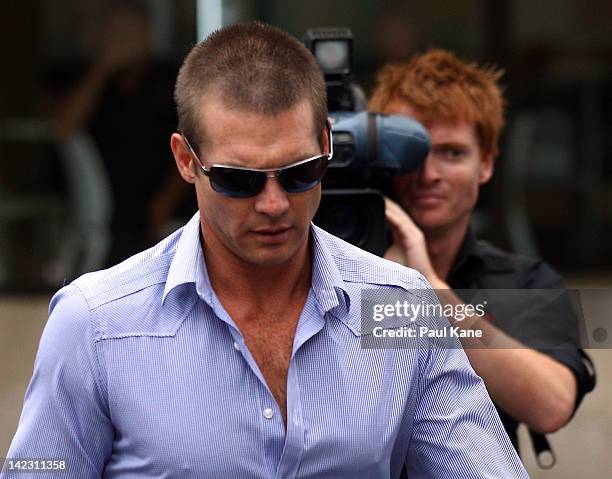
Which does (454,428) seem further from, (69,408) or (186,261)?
(69,408)

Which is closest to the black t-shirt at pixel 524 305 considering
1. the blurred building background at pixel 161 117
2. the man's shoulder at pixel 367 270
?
the man's shoulder at pixel 367 270

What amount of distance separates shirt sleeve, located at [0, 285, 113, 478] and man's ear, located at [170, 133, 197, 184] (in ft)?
1.20

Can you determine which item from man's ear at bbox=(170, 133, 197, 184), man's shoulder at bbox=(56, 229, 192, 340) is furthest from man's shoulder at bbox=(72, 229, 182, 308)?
man's ear at bbox=(170, 133, 197, 184)

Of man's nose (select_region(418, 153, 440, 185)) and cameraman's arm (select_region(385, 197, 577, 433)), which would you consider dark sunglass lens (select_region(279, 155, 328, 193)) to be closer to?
cameraman's arm (select_region(385, 197, 577, 433))

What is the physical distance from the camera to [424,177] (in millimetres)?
3471

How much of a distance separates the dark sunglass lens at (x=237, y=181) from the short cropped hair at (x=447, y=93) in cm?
118

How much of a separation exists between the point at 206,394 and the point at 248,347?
0.13 metres

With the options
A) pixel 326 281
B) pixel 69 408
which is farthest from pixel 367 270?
pixel 69 408

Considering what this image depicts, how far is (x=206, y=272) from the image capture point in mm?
2510

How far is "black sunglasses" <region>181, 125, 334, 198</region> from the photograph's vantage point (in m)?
2.42

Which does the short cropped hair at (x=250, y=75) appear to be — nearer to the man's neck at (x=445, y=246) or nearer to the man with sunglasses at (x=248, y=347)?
the man with sunglasses at (x=248, y=347)

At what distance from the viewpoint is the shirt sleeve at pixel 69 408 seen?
236cm

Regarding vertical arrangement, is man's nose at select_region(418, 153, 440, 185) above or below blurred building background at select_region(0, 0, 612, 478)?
above

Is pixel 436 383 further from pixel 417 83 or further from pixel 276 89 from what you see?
pixel 417 83
